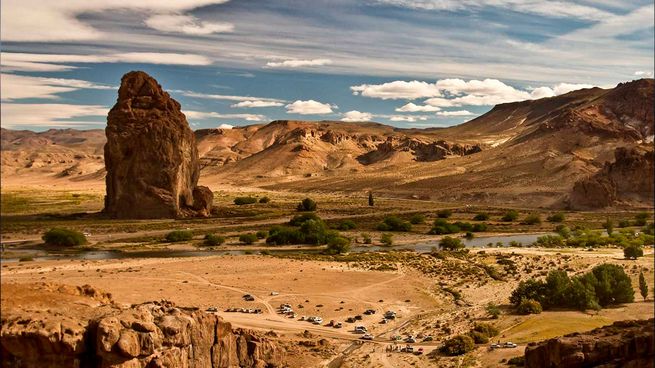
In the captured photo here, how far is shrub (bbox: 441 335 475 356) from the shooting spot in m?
26.6

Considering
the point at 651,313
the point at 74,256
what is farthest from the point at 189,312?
the point at 74,256

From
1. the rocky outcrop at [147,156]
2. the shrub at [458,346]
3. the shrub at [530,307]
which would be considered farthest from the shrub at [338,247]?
the shrub at [458,346]

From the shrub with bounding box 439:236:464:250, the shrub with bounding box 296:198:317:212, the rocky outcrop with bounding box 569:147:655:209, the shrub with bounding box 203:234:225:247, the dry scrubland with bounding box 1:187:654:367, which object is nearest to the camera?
the dry scrubland with bounding box 1:187:654:367

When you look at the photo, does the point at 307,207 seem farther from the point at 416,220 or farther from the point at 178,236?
the point at 178,236

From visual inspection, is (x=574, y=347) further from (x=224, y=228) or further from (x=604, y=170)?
(x=604, y=170)

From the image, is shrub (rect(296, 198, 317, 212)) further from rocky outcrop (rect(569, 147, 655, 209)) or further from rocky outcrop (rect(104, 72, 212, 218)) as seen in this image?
rocky outcrop (rect(569, 147, 655, 209))

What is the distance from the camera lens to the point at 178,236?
62000 millimetres

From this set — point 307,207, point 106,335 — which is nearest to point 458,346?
point 106,335

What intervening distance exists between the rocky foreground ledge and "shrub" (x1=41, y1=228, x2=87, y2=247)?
2944 cm

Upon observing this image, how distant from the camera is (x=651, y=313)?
30.9 m

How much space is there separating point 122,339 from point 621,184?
109611 millimetres

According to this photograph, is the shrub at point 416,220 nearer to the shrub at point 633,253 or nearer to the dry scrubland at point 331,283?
the dry scrubland at point 331,283

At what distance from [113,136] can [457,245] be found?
39.0 m

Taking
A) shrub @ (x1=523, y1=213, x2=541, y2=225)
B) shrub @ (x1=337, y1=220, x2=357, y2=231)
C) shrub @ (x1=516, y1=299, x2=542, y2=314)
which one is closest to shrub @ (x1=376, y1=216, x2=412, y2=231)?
shrub @ (x1=337, y1=220, x2=357, y2=231)
